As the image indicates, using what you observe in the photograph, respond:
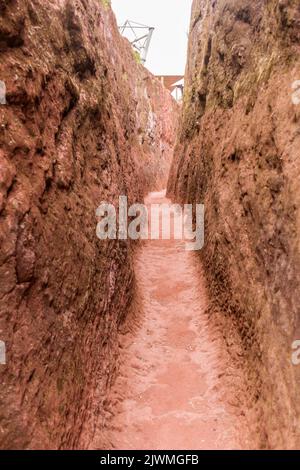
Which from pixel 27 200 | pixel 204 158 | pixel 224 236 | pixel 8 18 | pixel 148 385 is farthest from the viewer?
pixel 204 158

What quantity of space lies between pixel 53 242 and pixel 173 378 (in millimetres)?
2828

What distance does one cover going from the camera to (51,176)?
14.6ft

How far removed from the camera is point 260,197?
16.0ft

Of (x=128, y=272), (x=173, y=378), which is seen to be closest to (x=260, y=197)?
(x=173, y=378)

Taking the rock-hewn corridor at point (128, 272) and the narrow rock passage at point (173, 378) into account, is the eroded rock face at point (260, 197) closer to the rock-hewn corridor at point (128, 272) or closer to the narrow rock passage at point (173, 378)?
the rock-hewn corridor at point (128, 272)

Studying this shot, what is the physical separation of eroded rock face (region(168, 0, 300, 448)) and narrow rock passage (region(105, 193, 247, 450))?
21.7 inches

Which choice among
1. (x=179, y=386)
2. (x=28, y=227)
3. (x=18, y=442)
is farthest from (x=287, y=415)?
(x=28, y=227)

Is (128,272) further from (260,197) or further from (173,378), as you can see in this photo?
(260,197)

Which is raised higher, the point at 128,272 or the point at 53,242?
the point at 53,242

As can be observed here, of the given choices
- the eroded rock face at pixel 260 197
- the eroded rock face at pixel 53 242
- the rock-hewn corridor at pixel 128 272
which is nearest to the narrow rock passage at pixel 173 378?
the rock-hewn corridor at pixel 128 272

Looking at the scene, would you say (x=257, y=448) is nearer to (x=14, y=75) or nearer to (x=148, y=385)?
(x=148, y=385)

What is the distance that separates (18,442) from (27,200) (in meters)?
2.33

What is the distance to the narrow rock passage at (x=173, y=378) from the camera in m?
4.22

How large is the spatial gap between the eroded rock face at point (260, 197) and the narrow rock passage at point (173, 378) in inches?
21.7
